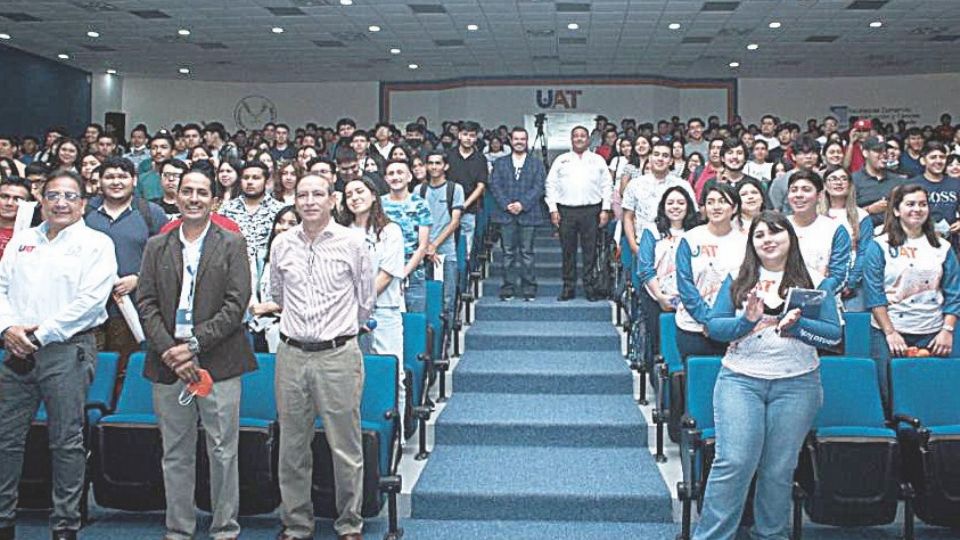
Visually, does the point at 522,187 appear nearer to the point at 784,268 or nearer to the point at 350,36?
the point at 784,268

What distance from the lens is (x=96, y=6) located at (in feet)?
37.3

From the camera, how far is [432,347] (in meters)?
5.21

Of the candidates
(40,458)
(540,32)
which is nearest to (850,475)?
(40,458)

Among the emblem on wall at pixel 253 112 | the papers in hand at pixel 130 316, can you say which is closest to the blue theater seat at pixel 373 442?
the papers in hand at pixel 130 316

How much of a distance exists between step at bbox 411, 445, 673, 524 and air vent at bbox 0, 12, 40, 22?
401 inches

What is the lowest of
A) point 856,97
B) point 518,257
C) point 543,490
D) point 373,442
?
point 543,490

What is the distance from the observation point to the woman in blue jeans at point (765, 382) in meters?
3.40

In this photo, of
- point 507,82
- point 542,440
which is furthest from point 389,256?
point 507,82

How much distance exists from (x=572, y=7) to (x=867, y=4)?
3617 mm

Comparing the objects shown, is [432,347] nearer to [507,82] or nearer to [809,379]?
[809,379]

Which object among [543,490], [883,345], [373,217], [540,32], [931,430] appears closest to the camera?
[931,430]

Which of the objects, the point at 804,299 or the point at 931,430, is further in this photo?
the point at 931,430

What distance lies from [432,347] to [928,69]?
15.1 metres

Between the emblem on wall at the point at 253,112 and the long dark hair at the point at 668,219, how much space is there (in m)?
15.2
